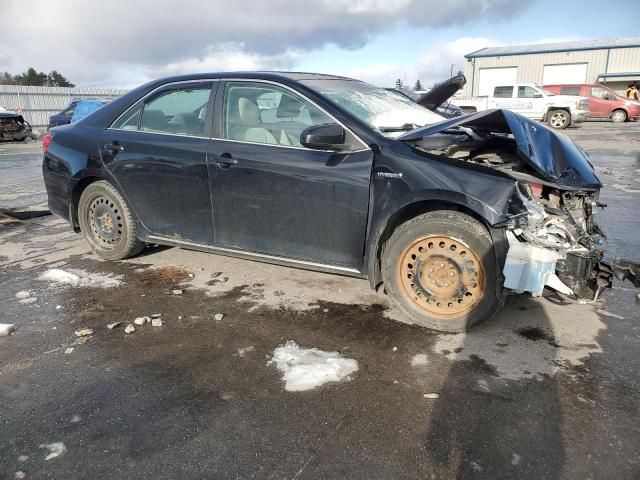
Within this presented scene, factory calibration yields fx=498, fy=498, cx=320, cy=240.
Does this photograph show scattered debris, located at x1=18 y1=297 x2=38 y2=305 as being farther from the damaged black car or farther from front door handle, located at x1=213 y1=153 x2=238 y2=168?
the damaged black car

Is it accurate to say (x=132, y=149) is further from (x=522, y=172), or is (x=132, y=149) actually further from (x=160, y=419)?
(x=522, y=172)

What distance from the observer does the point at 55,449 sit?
7.50 feet

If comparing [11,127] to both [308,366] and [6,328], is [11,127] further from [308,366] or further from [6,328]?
[308,366]

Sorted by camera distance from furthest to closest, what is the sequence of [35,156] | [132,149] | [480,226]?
[35,156]
[132,149]
[480,226]

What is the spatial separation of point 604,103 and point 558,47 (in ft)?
60.7

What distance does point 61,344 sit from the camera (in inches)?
131

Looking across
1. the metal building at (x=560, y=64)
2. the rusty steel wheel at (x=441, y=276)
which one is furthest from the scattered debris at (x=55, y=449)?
the metal building at (x=560, y=64)

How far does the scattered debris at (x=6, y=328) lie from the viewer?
3.45 metres

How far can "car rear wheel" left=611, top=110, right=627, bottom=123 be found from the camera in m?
24.3

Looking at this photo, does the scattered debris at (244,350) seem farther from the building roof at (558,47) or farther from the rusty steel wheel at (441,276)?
the building roof at (558,47)

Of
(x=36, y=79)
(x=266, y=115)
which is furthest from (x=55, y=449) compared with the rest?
(x=36, y=79)

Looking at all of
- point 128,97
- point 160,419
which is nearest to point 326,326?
point 160,419

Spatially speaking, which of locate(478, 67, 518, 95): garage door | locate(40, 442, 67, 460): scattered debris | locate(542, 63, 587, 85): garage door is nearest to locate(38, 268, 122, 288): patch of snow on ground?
locate(40, 442, 67, 460): scattered debris

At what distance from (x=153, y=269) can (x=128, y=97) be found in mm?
1623
